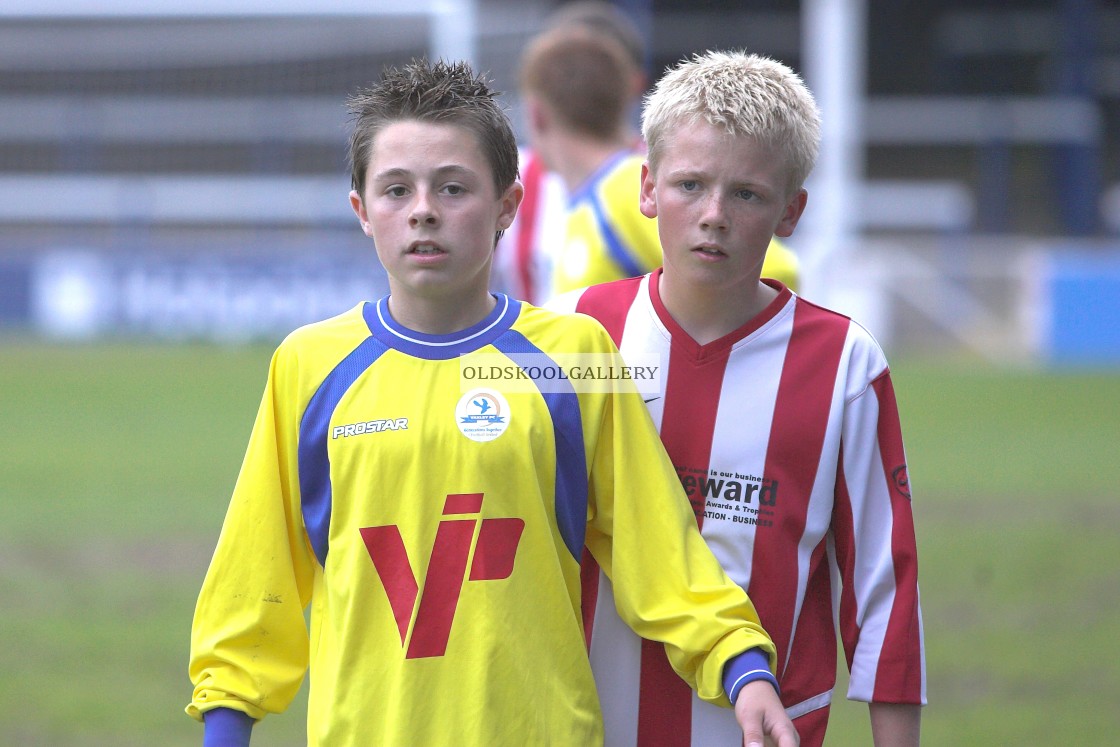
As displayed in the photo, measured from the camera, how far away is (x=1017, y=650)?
5379mm

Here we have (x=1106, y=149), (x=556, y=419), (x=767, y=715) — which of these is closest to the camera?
(x=767, y=715)

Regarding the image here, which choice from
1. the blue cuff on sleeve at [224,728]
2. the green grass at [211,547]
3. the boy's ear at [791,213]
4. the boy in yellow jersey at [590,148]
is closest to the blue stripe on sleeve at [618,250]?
the boy in yellow jersey at [590,148]

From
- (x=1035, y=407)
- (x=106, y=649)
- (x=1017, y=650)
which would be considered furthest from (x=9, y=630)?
(x=1035, y=407)

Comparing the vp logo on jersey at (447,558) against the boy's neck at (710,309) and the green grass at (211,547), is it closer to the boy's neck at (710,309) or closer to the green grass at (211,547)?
the boy's neck at (710,309)

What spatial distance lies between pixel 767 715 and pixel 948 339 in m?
16.4

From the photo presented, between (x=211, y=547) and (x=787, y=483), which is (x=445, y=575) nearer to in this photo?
(x=787, y=483)

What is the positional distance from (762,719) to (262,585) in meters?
0.76

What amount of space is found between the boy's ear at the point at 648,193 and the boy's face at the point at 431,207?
33 centimetres

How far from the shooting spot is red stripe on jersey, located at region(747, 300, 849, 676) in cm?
213

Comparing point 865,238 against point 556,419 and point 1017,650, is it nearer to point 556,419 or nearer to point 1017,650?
point 1017,650

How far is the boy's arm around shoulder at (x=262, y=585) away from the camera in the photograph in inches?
76.6

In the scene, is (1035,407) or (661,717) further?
(1035,407)

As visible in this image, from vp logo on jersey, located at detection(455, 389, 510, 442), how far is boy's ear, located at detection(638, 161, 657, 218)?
0.47 metres

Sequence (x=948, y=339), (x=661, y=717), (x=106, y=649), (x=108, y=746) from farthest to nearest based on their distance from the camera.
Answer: (x=948, y=339)
(x=106, y=649)
(x=108, y=746)
(x=661, y=717)
